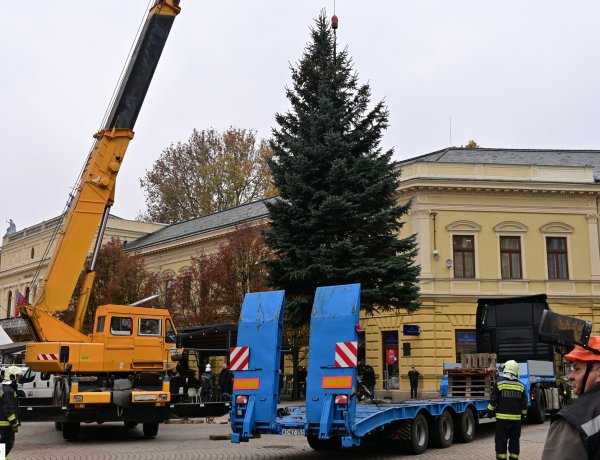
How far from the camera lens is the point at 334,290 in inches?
487

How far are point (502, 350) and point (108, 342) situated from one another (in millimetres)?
10748

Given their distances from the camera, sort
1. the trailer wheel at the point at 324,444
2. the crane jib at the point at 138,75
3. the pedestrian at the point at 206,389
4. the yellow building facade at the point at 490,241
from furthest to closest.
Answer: the yellow building facade at the point at 490,241 < the pedestrian at the point at 206,389 < the crane jib at the point at 138,75 < the trailer wheel at the point at 324,444

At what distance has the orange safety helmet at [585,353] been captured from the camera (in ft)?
11.0

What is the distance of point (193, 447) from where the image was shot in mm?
15266

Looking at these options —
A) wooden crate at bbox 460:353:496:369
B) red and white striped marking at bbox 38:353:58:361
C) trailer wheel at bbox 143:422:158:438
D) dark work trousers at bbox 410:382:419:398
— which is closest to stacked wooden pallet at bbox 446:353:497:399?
wooden crate at bbox 460:353:496:369

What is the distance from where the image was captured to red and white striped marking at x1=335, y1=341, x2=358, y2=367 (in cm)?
1160

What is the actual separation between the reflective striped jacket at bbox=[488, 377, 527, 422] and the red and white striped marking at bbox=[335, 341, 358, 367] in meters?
2.24

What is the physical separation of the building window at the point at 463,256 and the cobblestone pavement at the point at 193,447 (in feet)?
49.8

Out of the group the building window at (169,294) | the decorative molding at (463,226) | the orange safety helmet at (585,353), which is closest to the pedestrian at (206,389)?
the decorative molding at (463,226)

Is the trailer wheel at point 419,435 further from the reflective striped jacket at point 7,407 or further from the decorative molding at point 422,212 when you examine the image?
the decorative molding at point 422,212

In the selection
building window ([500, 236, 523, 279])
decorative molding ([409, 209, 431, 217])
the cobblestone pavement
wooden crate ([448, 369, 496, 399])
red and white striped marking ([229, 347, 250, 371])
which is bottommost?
the cobblestone pavement

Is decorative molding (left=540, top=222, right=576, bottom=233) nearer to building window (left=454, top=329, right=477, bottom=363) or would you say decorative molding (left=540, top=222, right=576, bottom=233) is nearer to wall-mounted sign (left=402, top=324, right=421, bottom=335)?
building window (left=454, top=329, right=477, bottom=363)

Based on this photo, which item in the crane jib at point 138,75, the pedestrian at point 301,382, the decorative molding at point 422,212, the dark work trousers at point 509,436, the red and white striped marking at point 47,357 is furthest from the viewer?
the pedestrian at point 301,382

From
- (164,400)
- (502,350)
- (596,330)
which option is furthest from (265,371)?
(596,330)
